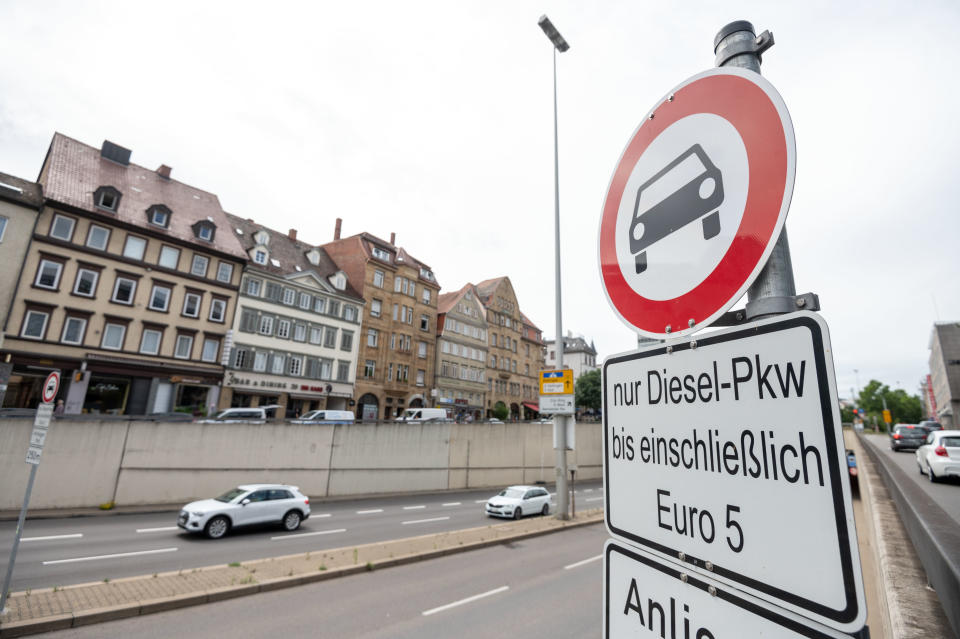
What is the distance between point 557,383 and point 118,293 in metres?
31.5

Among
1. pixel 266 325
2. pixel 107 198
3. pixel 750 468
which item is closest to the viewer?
pixel 750 468

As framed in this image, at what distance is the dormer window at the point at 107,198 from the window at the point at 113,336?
8.44 metres

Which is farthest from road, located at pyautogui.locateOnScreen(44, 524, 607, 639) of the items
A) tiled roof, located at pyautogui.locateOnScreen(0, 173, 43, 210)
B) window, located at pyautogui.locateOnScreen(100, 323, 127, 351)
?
tiled roof, located at pyautogui.locateOnScreen(0, 173, 43, 210)

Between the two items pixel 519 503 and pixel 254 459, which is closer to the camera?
pixel 519 503

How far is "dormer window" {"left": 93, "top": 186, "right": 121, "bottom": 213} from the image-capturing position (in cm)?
3039

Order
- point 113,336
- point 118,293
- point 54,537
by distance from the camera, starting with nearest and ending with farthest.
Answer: point 54,537 < point 113,336 < point 118,293

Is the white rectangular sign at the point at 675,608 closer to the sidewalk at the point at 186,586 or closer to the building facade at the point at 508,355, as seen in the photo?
the sidewalk at the point at 186,586

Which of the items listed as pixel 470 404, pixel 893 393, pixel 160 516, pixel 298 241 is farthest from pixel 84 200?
Result: pixel 893 393

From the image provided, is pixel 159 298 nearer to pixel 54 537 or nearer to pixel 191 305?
pixel 191 305

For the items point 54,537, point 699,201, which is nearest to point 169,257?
point 54,537

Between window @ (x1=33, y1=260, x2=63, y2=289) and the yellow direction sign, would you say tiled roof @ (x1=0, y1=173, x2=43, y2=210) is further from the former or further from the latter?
the yellow direction sign

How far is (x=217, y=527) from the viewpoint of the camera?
1502 centimetres

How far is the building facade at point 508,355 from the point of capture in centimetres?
5866

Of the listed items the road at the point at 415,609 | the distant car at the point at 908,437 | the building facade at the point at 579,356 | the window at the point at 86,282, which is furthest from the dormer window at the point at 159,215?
the building facade at the point at 579,356
